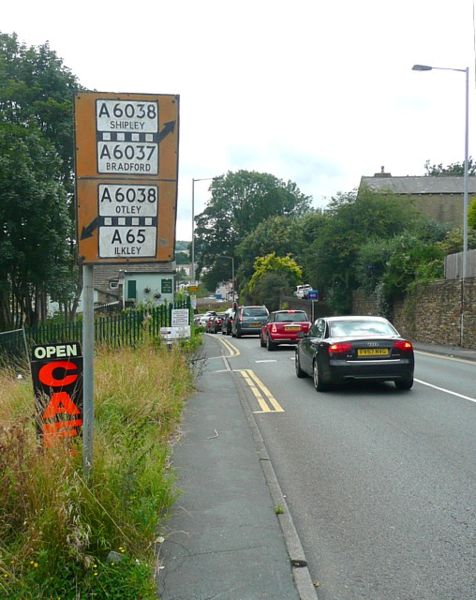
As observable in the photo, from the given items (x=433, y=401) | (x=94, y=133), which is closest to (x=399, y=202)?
(x=433, y=401)

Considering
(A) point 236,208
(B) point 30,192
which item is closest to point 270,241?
(A) point 236,208

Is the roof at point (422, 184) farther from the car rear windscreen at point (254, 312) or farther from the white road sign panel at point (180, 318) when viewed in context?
the white road sign panel at point (180, 318)

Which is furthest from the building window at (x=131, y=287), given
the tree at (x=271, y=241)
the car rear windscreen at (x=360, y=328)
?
the car rear windscreen at (x=360, y=328)

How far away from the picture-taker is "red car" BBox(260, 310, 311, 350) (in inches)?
1021

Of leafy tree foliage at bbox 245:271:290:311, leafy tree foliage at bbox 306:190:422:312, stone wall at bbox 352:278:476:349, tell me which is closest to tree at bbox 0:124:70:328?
stone wall at bbox 352:278:476:349

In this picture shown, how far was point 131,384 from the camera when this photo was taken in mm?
8828

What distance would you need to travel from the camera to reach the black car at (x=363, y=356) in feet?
40.4

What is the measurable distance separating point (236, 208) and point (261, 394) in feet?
266

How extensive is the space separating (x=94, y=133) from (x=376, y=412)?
7.02 metres

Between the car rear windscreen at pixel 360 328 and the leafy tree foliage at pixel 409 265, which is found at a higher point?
the leafy tree foliage at pixel 409 265

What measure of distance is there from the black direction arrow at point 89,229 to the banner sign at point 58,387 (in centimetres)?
93

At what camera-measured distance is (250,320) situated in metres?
37.1

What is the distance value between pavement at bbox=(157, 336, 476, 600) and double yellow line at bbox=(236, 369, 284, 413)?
266 centimetres

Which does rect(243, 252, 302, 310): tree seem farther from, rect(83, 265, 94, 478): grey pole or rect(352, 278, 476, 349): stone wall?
rect(83, 265, 94, 478): grey pole
